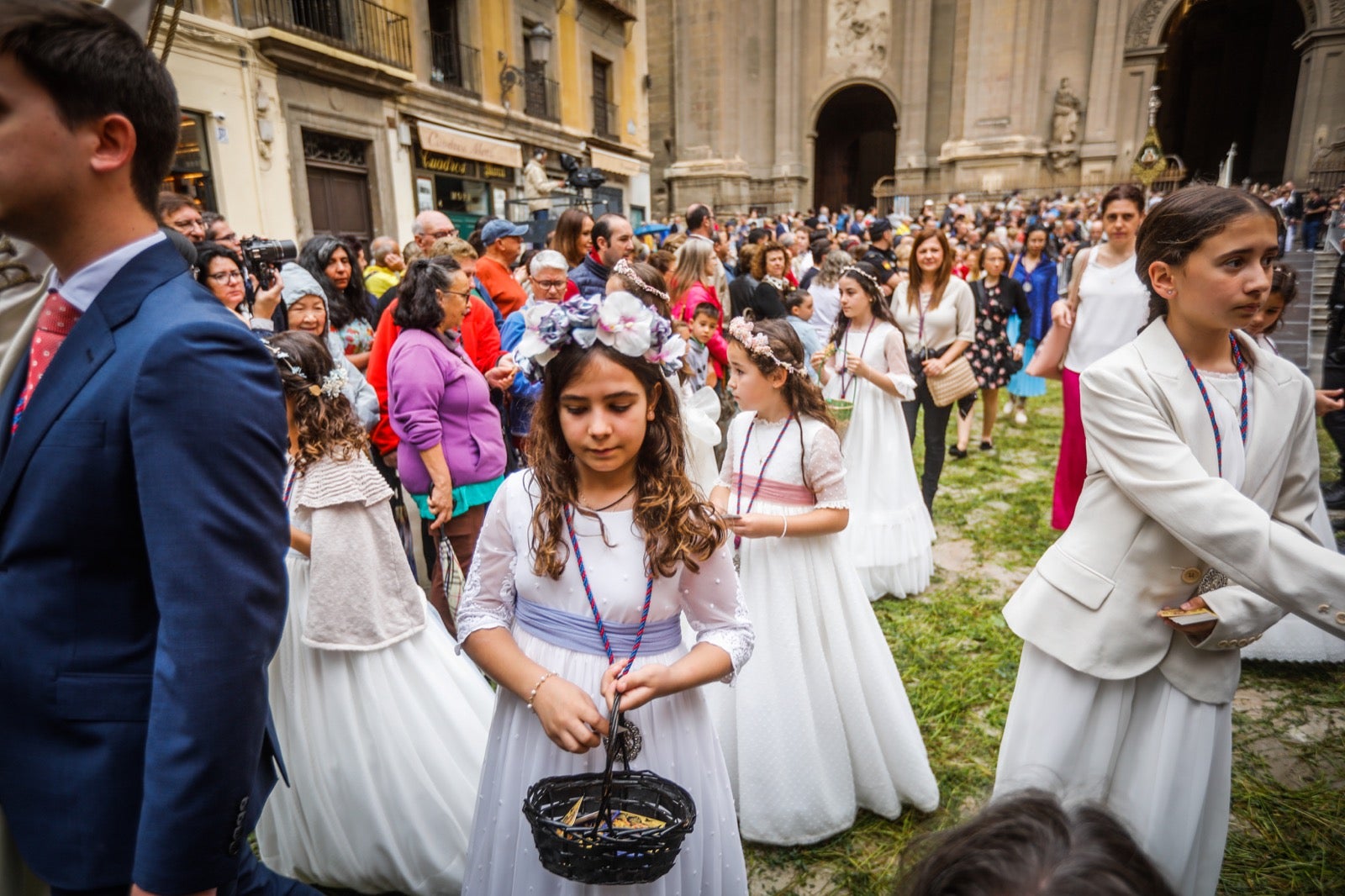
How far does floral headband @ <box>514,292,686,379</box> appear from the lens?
175cm

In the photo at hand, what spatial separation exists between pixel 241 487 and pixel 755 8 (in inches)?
1251

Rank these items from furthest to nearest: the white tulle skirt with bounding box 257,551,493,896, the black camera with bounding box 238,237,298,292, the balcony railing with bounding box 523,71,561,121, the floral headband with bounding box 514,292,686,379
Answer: the balcony railing with bounding box 523,71,561,121 < the black camera with bounding box 238,237,298,292 < the white tulle skirt with bounding box 257,551,493,896 < the floral headband with bounding box 514,292,686,379

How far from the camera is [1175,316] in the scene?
6.40ft

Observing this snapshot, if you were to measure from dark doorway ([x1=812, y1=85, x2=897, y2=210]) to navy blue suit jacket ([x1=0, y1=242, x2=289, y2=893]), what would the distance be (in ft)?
110

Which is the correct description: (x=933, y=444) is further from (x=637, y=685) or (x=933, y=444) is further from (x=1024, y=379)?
(x=637, y=685)

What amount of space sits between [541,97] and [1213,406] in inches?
759

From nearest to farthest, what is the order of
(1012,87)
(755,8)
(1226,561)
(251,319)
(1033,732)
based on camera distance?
(1226,561) < (1033,732) < (251,319) < (1012,87) < (755,8)

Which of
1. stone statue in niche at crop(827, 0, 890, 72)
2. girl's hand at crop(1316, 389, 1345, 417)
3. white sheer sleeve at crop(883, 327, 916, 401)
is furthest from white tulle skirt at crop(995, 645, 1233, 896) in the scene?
stone statue in niche at crop(827, 0, 890, 72)

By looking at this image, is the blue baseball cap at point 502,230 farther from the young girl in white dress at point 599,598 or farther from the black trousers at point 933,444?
the young girl in white dress at point 599,598

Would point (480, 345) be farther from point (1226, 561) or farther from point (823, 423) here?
point (1226, 561)

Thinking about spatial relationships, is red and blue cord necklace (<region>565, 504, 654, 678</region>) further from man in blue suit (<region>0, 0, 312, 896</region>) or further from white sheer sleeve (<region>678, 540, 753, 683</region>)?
man in blue suit (<region>0, 0, 312, 896</region>)

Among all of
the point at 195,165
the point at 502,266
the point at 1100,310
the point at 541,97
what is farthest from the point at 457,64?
the point at 1100,310

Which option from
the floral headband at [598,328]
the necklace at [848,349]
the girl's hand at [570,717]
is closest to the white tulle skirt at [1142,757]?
the girl's hand at [570,717]

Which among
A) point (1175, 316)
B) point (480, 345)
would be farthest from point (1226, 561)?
point (480, 345)
